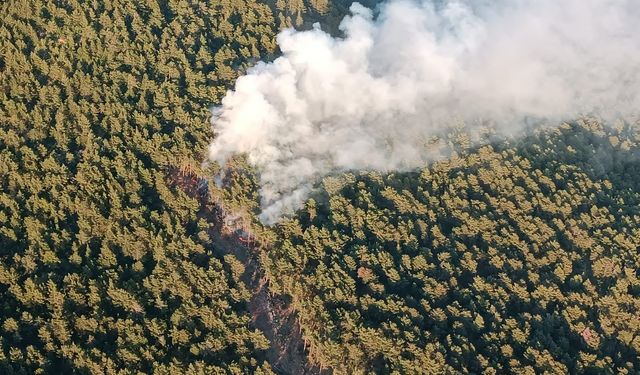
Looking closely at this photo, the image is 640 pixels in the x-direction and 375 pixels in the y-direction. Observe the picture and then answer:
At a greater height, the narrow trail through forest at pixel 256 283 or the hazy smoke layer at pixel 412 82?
the hazy smoke layer at pixel 412 82

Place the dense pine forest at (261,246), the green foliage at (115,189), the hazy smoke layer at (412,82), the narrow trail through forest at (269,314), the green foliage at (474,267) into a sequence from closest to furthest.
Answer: the green foliage at (115,189) < the dense pine forest at (261,246) < the green foliage at (474,267) < the narrow trail through forest at (269,314) < the hazy smoke layer at (412,82)

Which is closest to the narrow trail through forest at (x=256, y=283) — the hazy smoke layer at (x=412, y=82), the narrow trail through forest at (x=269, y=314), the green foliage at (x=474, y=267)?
the narrow trail through forest at (x=269, y=314)

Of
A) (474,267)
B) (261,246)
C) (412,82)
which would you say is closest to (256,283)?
(261,246)

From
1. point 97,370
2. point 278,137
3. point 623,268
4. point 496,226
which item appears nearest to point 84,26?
point 278,137

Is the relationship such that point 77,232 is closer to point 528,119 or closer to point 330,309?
point 330,309

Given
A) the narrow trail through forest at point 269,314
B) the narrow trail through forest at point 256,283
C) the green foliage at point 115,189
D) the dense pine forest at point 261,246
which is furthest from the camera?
the narrow trail through forest at point 256,283

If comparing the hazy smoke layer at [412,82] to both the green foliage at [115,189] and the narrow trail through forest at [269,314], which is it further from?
the green foliage at [115,189]
